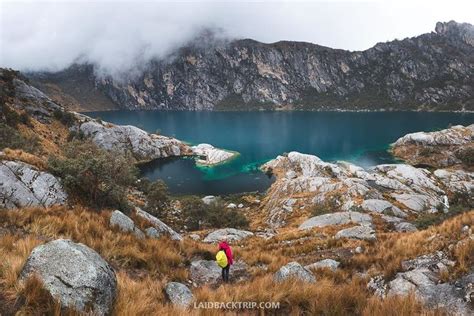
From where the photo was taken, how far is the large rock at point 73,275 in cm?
578

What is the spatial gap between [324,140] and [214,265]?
158338 mm

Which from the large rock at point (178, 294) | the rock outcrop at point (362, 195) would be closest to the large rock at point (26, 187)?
the large rock at point (178, 294)

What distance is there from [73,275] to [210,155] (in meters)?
124

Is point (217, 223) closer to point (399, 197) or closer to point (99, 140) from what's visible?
point (399, 197)

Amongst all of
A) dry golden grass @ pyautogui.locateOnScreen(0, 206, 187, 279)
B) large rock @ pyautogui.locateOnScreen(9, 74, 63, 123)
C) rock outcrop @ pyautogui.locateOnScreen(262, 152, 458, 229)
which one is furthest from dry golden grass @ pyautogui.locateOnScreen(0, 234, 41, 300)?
large rock @ pyautogui.locateOnScreen(9, 74, 63, 123)

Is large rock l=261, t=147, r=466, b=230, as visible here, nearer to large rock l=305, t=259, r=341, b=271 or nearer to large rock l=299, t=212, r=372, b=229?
large rock l=299, t=212, r=372, b=229

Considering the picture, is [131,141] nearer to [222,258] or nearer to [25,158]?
[25,158]

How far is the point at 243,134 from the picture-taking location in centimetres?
19312

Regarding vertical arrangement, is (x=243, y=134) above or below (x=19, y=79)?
below

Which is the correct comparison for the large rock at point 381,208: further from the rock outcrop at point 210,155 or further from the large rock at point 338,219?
the rock outcrop at point 210,155

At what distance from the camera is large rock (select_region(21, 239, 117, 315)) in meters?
5.78

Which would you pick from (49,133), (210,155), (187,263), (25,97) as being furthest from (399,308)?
(210,155)

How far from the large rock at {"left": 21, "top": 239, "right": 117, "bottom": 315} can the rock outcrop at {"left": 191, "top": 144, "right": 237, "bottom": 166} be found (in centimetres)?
11683

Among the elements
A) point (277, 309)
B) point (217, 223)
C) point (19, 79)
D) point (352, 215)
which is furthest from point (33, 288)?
point (19, 79)
